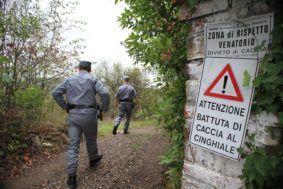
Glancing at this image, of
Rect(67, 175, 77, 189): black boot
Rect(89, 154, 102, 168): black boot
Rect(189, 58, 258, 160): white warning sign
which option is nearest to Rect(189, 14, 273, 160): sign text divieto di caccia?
Rect(189, 58, 258, 160): white warning sign

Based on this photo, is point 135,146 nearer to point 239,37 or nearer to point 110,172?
point 110,172

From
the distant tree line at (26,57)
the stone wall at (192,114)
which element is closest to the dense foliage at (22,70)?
the distant tree line at (26,57)

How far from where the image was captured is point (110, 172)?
5.51m

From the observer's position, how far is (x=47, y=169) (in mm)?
6301

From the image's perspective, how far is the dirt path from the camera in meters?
5.00

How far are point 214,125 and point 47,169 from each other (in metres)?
4.77

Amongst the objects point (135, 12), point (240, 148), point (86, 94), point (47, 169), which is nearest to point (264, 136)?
point (240, 148)

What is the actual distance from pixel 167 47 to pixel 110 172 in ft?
9.58

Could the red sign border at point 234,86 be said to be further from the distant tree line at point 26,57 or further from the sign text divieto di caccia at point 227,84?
the distant tree line at point 26,57

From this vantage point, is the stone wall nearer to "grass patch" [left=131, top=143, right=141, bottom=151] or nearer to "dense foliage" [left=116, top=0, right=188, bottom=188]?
"dense foliage" [left=116, top=0, right=188, bottom=188]

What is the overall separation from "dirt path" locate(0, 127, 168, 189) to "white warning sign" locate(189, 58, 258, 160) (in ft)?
7.83

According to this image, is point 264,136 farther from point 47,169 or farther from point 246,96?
point 47,169

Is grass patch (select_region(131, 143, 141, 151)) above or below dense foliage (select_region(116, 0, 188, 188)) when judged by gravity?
below

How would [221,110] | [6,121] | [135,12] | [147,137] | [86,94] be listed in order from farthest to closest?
[147,137] < [6,121] < [86,94] < [135,12] < [221,110]
